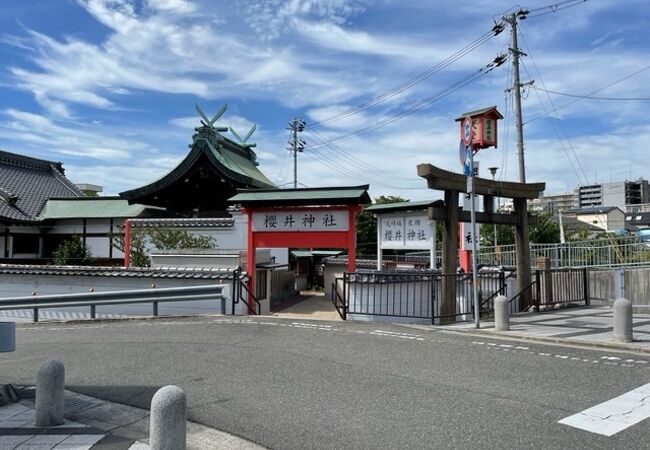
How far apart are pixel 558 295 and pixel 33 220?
25.7 meters

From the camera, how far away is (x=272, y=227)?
15617 millimetres

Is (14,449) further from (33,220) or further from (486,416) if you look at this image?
(33,220)

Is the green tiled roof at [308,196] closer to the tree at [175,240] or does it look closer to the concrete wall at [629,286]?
the tree at [175,240]

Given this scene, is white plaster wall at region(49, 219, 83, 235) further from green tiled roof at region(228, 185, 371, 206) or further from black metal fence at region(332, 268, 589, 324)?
black metal fence at region(332, 268, 589, 324)

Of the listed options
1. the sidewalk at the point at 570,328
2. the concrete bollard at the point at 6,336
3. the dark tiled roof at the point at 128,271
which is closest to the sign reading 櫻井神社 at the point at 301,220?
the dark tiled roof at the point at 128,271

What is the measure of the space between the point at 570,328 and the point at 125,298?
11368 millimetres

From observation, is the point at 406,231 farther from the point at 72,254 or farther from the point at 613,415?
the point at 72,254

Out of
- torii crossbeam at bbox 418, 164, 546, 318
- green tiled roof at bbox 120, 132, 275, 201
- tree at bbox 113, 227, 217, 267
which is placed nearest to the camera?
torii crossbeam at bbox 418, 164, 546, 318

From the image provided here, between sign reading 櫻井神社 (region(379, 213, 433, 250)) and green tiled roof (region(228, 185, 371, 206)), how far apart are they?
89.0 inches

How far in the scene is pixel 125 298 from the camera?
45.5ft

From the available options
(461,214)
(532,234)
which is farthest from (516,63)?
(461,214)

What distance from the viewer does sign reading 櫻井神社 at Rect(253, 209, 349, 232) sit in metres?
15.0

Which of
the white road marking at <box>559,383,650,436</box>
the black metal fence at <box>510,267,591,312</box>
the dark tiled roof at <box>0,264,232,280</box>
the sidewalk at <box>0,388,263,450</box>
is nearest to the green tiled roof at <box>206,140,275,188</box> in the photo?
the dark tiled roof at <box>0,264,232,280</box>

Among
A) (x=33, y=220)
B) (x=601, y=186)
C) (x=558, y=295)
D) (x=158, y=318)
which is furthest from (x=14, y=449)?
(x=601, y=186)
